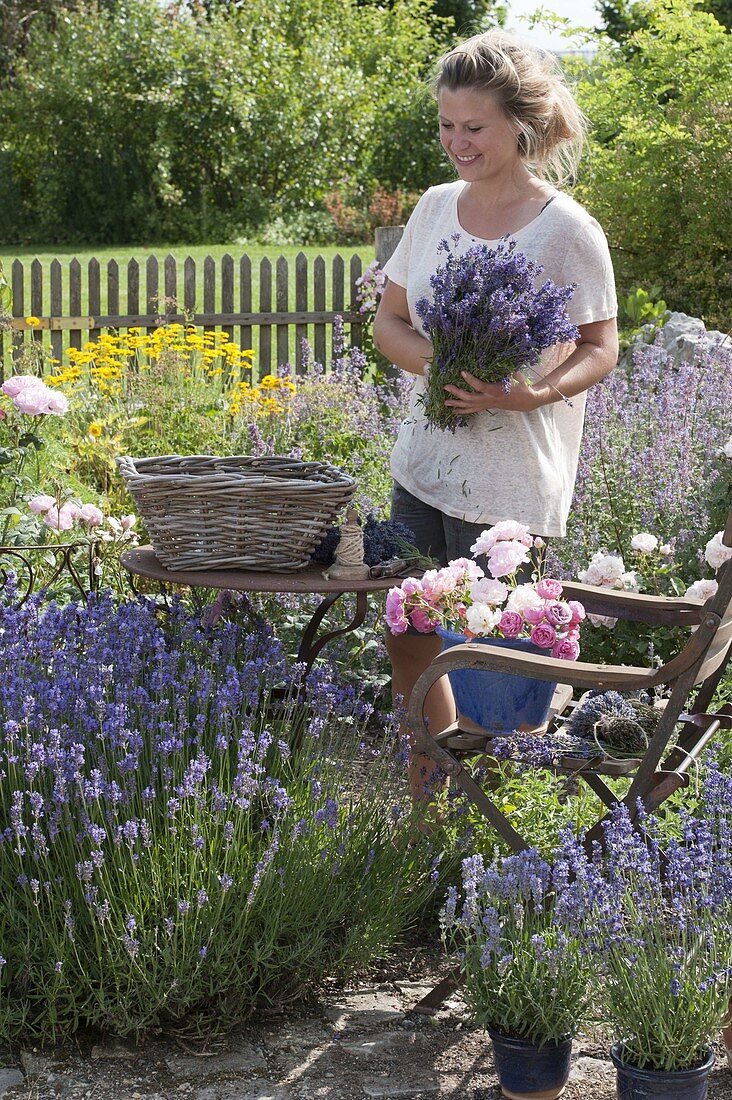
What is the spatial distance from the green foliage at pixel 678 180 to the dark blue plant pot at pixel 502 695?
7676 mm

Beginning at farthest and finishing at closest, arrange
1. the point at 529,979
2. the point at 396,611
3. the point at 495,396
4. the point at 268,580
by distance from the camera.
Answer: the point at 268,580
the point at 495,396
the point at 396,611
the point at 529,979

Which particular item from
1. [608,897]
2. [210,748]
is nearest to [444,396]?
[210,748]

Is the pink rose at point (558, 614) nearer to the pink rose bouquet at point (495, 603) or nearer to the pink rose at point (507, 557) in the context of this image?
the pink rose bouquet at point (495, 603)

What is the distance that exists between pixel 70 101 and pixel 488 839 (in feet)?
61.5

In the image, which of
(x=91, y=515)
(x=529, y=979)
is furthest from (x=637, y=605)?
(x=91, y=515)

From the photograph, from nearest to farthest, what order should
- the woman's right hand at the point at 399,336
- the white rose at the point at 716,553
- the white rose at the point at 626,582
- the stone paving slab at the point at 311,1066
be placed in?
the stone paving slab at the point at 311,1066, the woman's right hand at the point at 399,336, the white rose at the point at 716,553, the white rose at the point at 626,582

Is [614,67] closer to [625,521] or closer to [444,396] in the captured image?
[625,521]

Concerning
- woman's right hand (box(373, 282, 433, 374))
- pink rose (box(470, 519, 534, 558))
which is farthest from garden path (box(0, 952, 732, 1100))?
woman's right hand (box(373, 282, 433, 374))

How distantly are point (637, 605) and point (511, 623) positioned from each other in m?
0.46

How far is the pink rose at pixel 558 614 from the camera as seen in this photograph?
2.70m

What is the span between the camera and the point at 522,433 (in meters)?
3.08

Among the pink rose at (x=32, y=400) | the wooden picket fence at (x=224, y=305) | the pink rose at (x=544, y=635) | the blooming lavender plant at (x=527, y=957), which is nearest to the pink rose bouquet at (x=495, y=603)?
the pink rose at (x=544, y=635)

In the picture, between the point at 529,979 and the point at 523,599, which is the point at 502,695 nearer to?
the point at 523,599

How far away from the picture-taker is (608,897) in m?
2.40
